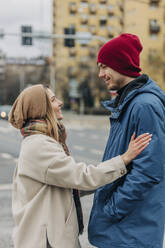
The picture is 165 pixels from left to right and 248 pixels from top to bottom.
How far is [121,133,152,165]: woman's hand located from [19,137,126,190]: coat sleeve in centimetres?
6

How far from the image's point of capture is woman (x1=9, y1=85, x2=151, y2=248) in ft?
6.94

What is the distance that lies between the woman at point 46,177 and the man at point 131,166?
8cm

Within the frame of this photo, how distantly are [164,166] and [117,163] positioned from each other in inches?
9.2

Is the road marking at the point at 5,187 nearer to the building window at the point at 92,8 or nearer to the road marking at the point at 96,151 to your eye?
the road marking at the point at 96,151

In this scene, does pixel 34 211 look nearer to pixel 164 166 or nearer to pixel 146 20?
pixel 164 166

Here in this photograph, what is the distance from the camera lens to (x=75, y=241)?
2.26 m

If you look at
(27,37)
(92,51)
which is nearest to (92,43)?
(92,51)

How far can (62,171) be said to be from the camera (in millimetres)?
2109

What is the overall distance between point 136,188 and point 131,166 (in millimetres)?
181

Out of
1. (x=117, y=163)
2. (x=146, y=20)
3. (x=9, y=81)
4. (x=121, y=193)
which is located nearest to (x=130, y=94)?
(x=117, y=163)

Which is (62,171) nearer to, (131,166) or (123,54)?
(131,166)

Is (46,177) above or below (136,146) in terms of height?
below

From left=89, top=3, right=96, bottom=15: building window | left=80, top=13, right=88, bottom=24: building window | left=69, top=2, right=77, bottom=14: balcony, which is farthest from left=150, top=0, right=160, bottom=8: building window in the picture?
left=69, top=2, right=77, bottom=14: balcony

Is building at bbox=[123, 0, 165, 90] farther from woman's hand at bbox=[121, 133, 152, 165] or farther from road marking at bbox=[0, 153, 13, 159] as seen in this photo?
woman's hand at bbox=[121, 133, 152, 165]
